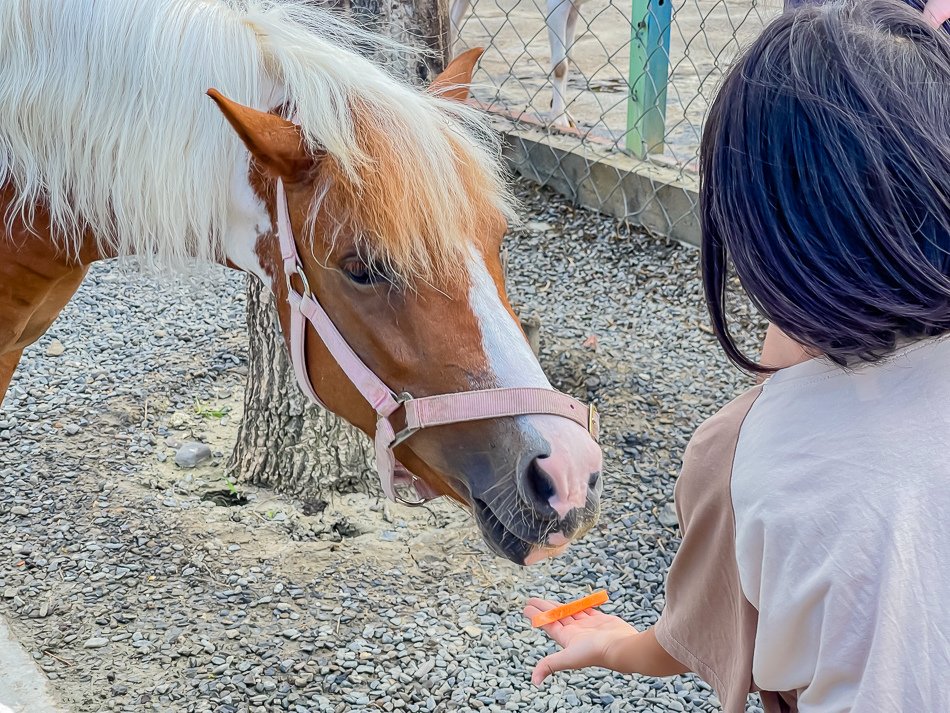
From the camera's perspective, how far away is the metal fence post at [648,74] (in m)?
4.04

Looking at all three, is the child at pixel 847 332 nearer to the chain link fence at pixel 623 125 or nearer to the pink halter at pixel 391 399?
the pink halter at pixel 391 399

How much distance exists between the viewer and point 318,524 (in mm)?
2555

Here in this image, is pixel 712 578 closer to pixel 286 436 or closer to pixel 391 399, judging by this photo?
pixel 391 399

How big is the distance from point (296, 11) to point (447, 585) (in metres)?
1.42

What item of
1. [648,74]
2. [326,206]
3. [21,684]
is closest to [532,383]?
[326,206]

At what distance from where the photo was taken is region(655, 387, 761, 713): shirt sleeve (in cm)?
91

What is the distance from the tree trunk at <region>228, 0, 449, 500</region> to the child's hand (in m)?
1.37

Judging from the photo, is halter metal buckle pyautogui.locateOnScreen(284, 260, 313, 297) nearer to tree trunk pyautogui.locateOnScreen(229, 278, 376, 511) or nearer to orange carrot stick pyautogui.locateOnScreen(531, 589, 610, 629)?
orange carrot stick pyautogui.locateOnScreen(531, 589, 610, 629)

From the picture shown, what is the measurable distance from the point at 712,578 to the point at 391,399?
59 cm

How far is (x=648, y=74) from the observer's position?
4.13m

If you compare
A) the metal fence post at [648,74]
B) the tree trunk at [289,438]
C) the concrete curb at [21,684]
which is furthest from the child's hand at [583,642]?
the metal fence post at [648,74]

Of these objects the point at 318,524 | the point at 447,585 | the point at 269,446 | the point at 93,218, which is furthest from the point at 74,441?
the point at 93,218

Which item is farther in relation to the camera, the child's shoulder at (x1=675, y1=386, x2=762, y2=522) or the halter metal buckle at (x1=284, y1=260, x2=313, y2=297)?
the halter metal buckle at (x1=284, y1=260, x2=313, y2=297)

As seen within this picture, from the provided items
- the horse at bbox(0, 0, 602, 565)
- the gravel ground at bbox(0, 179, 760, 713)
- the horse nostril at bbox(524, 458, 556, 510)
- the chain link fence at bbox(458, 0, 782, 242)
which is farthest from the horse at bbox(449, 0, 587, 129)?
the horse nostril at bbox(524, 458, 556, 510)
